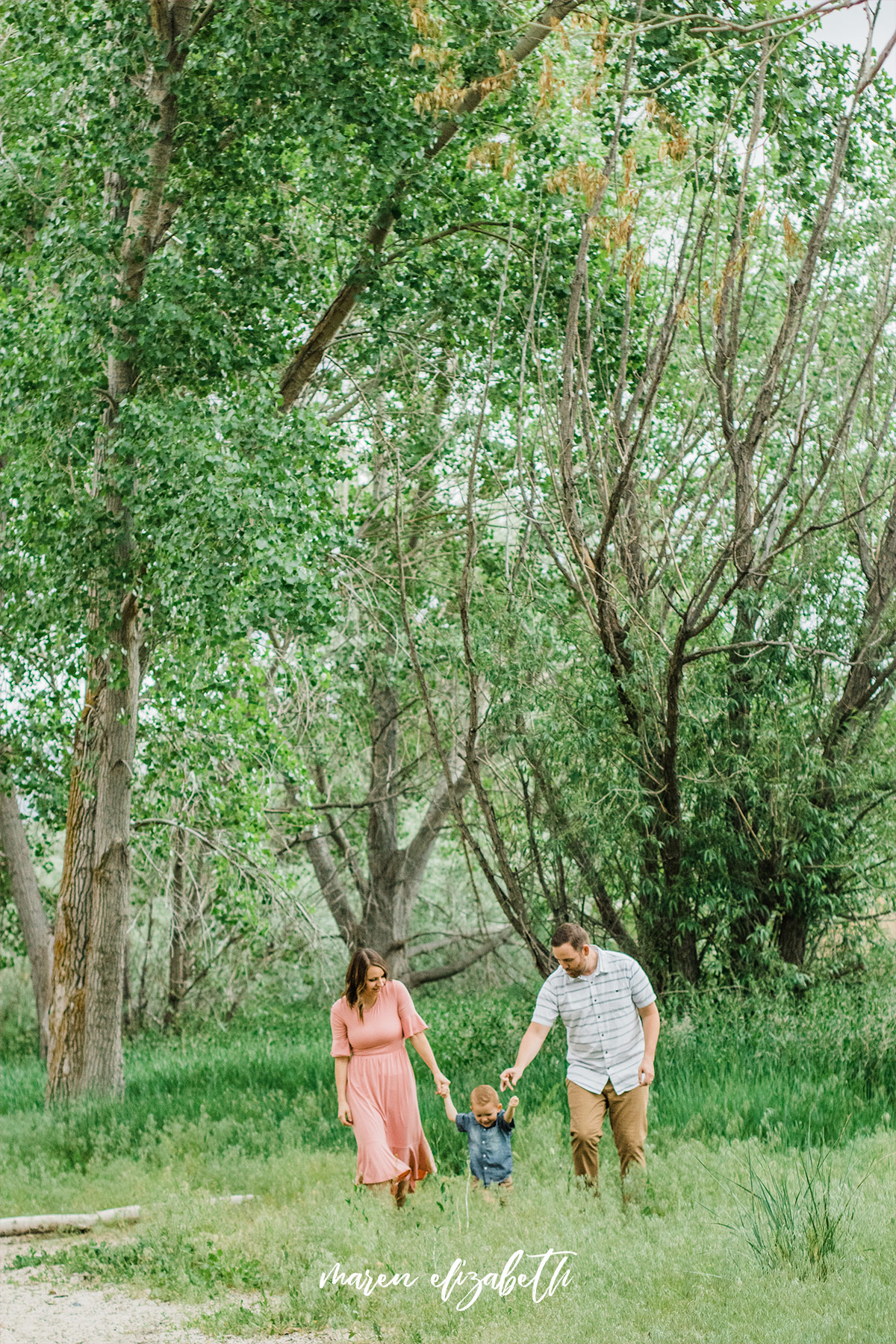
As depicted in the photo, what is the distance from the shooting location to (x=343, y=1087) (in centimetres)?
782

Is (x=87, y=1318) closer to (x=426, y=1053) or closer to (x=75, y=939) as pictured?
(x=426, y=1053)

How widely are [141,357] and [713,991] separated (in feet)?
25.2

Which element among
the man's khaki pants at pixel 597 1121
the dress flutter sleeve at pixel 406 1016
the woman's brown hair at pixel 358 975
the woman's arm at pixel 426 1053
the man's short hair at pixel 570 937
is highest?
the man's short hair at pixel 570 937

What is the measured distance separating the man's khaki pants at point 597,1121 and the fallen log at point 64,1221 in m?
3.26

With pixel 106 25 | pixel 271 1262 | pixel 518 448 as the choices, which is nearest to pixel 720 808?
pixel 518 448

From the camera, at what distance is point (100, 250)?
10.1 metres

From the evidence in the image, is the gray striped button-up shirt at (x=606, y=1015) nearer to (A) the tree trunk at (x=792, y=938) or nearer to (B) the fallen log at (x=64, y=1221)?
(B) the fallen log at (x=64, y=1221)

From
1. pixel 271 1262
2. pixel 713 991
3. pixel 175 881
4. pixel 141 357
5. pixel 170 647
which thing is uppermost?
pixel 141 357

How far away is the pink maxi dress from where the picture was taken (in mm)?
7852

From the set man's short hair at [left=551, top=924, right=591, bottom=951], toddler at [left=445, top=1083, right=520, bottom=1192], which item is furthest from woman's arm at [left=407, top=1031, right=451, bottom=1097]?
man's short hair at [left=551, top=924, right=591, bottom=951]

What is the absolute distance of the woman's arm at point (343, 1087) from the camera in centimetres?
769

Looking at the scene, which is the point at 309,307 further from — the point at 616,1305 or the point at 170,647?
the point at 616,1305

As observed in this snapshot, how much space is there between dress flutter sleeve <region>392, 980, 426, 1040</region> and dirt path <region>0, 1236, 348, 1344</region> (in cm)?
205

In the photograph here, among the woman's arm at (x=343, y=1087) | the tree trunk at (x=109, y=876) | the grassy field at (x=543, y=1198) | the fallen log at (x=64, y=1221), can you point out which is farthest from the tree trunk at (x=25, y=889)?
the woman's arm at (x=343, y=1087)
